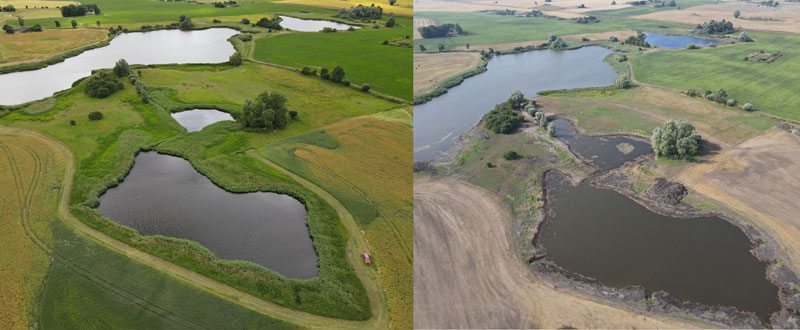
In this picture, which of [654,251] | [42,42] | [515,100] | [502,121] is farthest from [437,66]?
[42,42]

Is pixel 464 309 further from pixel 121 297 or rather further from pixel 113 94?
pixel 113 94

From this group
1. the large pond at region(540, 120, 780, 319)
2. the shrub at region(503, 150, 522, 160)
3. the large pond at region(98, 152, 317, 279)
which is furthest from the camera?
the shrub at region(503, 150, 522, 160)

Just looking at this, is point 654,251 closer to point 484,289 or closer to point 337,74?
point 484,289

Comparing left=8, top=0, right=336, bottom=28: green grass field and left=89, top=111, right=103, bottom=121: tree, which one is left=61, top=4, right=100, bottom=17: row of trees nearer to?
left=8, top=0, right=336, bottom=28: green grass field

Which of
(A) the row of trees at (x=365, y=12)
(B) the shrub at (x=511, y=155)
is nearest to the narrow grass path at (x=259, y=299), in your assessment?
(B) the shrub at (x=511, y=155)

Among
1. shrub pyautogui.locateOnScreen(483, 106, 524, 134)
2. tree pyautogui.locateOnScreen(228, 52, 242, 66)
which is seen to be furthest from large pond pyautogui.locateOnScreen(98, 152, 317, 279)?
tree pyautogui.locateOnScreen(228, 52, 242, 66)

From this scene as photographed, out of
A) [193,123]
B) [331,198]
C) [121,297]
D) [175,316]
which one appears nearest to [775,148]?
[331,198]

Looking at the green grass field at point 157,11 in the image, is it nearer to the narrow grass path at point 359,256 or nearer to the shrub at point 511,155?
the narrow grass path at point 359,256
